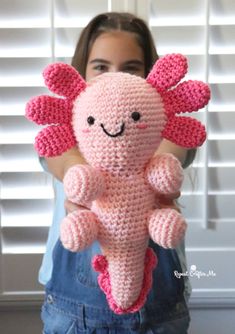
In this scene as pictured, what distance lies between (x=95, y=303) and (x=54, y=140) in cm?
27

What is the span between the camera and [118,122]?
360mm

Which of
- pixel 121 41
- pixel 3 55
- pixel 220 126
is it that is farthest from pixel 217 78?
pixel 3 55

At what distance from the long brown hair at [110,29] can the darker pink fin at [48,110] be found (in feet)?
0.95

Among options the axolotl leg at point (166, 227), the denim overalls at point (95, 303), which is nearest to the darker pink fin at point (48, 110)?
the axolotl leg at point (166, 227)

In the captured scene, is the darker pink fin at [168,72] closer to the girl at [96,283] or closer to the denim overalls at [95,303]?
the girl at [96,283]

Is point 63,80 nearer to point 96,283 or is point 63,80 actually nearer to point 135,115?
point 135,115

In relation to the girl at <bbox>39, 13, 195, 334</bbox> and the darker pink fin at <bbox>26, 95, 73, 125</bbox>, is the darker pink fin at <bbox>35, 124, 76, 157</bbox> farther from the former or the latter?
the girl at <bbox>39, 13, 195, 334</bbox>

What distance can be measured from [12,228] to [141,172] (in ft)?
1.84

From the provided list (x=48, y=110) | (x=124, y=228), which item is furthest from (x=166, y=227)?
(x=48, y=110)

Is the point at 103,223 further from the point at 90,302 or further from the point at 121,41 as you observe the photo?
the point at 121,41

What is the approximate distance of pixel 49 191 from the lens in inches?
34.4

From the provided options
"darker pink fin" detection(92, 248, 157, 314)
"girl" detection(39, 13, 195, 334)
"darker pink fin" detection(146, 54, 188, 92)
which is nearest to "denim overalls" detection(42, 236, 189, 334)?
"girl" detection(39, 13, 195, 334)

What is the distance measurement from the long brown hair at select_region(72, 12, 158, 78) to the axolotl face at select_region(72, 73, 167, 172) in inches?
11.2

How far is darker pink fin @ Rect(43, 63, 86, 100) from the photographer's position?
0.37 m
